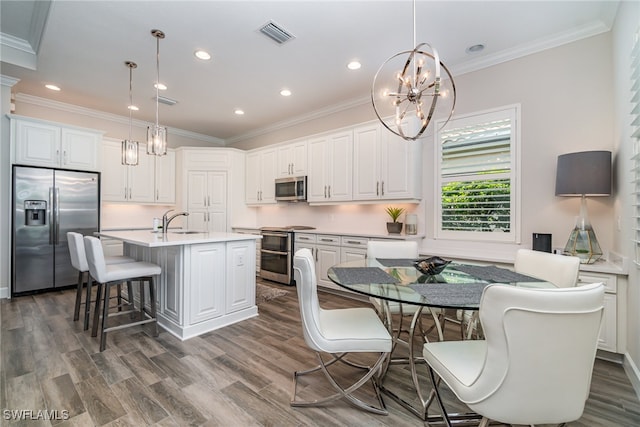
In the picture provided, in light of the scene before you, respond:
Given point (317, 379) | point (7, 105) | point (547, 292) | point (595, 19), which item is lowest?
point (317, 379)

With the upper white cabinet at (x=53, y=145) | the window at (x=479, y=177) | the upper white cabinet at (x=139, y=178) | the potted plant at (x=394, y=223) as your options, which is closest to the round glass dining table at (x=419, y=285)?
the window at (x=479, y=177)

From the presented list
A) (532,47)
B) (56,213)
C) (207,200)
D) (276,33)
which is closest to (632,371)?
(532,47)

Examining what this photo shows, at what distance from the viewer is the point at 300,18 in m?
2.64

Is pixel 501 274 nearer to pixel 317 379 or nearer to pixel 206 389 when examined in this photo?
pixel 317 379

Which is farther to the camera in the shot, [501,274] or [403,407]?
[501,274]

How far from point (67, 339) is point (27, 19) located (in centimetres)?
323

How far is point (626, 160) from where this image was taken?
7.22ft

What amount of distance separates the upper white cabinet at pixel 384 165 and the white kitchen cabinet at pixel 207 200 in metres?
3.01

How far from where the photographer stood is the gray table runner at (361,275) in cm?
174

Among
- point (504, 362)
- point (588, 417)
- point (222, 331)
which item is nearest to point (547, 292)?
point (504, 362)

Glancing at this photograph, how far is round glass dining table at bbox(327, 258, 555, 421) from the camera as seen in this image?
1412 millimetres

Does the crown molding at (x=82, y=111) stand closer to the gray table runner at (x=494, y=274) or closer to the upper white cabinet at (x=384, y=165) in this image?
the upper white cabinet at (x=384, y=165)

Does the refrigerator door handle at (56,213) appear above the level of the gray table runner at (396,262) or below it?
above

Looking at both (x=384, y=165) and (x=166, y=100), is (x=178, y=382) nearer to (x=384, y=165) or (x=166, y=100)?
(x=384, y=165)
